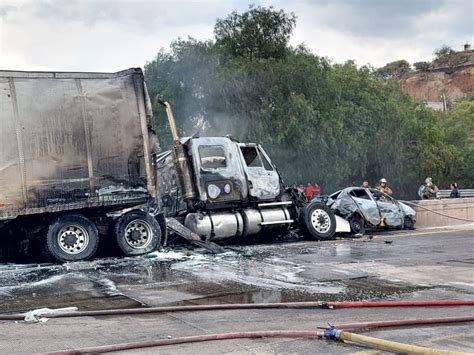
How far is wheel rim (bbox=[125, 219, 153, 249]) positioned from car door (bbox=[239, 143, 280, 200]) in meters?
3.00

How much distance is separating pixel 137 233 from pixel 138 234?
0.03 m

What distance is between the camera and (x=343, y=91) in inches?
1245

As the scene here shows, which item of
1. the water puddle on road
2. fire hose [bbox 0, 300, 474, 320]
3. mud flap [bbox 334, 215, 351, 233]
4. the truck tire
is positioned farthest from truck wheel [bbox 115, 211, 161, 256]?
mud flap [bbox 334, 215, 351, 233]

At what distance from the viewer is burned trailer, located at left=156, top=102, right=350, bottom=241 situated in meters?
13.6

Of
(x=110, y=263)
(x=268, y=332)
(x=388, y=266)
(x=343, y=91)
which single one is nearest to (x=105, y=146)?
(x=110, y=263)

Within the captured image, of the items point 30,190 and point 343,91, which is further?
point 343,91

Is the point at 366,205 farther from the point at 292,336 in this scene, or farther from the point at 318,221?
the point at 292,336

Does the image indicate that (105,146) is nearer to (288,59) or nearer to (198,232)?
(198,232)

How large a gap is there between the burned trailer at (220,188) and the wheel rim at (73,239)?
9.15ft

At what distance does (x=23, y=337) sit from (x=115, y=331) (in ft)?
2.73

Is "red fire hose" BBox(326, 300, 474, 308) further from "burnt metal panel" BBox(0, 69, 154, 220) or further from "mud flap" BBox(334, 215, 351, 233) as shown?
"mud flap" BBox(334, 215, 351, 233)

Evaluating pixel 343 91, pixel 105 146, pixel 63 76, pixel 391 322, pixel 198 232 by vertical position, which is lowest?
pixel 391 322

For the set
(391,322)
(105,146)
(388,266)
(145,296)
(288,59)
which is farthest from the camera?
(288,59)

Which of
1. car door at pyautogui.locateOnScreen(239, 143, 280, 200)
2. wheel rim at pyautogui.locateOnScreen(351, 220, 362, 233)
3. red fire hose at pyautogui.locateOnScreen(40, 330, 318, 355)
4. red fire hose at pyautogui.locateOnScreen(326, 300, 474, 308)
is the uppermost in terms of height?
car door at pyautogui.locateOnScreen(239, 143, 280, 200)
